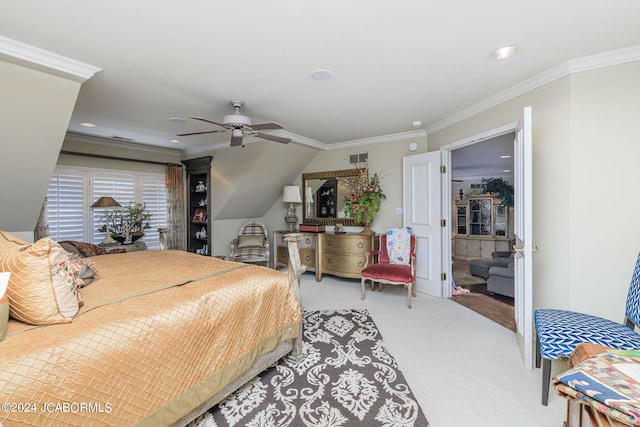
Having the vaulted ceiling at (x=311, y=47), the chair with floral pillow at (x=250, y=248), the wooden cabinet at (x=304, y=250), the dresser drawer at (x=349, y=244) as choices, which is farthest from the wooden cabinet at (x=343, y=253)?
the vaulted ceiling at (x=311, y=47)

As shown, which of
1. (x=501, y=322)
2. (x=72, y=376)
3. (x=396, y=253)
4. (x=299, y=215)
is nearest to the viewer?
(x=72, y=376)

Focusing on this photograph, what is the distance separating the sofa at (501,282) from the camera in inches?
165

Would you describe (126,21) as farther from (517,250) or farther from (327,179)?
(327,179)

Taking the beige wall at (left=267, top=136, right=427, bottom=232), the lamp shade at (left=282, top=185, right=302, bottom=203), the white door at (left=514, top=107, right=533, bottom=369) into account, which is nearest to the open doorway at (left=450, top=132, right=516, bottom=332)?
the beige wall at (left=267, top=136, right=427, bottom=232)

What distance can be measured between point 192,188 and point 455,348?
5502 mm

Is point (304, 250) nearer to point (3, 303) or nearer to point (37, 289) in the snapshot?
point (37, 289)

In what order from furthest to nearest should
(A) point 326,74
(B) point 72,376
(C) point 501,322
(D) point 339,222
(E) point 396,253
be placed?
(D) point 339,222 → (E) point 396,253 → (C) point 501,322 → (A) point 326,74 → (B) point 72,376

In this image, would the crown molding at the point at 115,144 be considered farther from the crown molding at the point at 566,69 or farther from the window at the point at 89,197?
the crown molding at the point at 566,69

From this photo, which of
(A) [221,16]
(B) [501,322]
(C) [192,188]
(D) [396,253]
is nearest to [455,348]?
(B) [501,322]

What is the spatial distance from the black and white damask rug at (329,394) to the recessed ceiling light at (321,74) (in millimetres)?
2490

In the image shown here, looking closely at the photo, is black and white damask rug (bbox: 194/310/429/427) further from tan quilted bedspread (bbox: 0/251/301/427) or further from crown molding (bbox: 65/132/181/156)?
crown molding (bbox: 65/132/181/156)

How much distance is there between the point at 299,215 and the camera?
5820 millimetres

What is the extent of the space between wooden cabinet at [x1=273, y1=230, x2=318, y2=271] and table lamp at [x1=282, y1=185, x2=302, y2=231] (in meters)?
0.26

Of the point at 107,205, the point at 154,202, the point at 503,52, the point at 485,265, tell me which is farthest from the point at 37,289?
the point at 485,265
